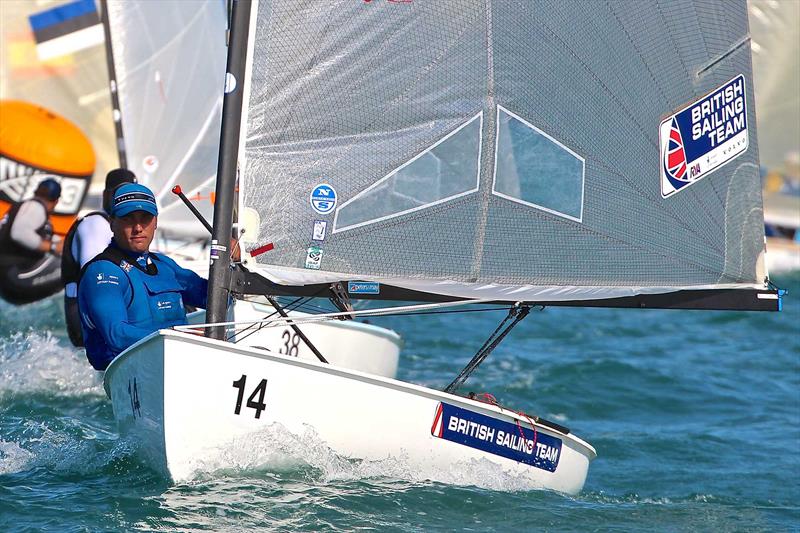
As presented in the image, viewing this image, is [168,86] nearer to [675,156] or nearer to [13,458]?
[13,458]

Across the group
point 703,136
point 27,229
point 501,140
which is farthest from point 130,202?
point 27,229

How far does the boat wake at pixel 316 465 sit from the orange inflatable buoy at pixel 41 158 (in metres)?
7.00

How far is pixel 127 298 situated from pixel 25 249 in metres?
5.62

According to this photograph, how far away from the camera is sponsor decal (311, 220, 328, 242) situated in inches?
175

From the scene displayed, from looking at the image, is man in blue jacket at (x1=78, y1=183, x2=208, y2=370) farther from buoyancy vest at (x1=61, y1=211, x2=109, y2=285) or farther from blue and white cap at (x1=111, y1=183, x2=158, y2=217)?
buoyancy vest at (x1=61, y1=211, x2=109, y2=285)

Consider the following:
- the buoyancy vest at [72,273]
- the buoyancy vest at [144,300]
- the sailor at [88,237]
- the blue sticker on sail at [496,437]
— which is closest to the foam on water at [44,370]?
the buoyancy vest at [72,273]

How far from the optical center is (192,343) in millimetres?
3998

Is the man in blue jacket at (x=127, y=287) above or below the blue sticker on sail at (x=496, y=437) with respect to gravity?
above

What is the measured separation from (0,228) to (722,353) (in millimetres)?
6197

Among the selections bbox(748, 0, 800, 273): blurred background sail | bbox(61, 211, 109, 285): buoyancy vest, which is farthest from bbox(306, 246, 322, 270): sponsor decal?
bbox(748, 0, 800, 273): blurred background sail

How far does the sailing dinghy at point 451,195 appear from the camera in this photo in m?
4.25

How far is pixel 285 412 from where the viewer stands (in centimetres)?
421

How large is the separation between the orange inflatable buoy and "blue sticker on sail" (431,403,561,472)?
7.10 metres

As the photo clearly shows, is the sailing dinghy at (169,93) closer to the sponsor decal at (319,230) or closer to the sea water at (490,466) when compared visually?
the sea water at (490,466)
